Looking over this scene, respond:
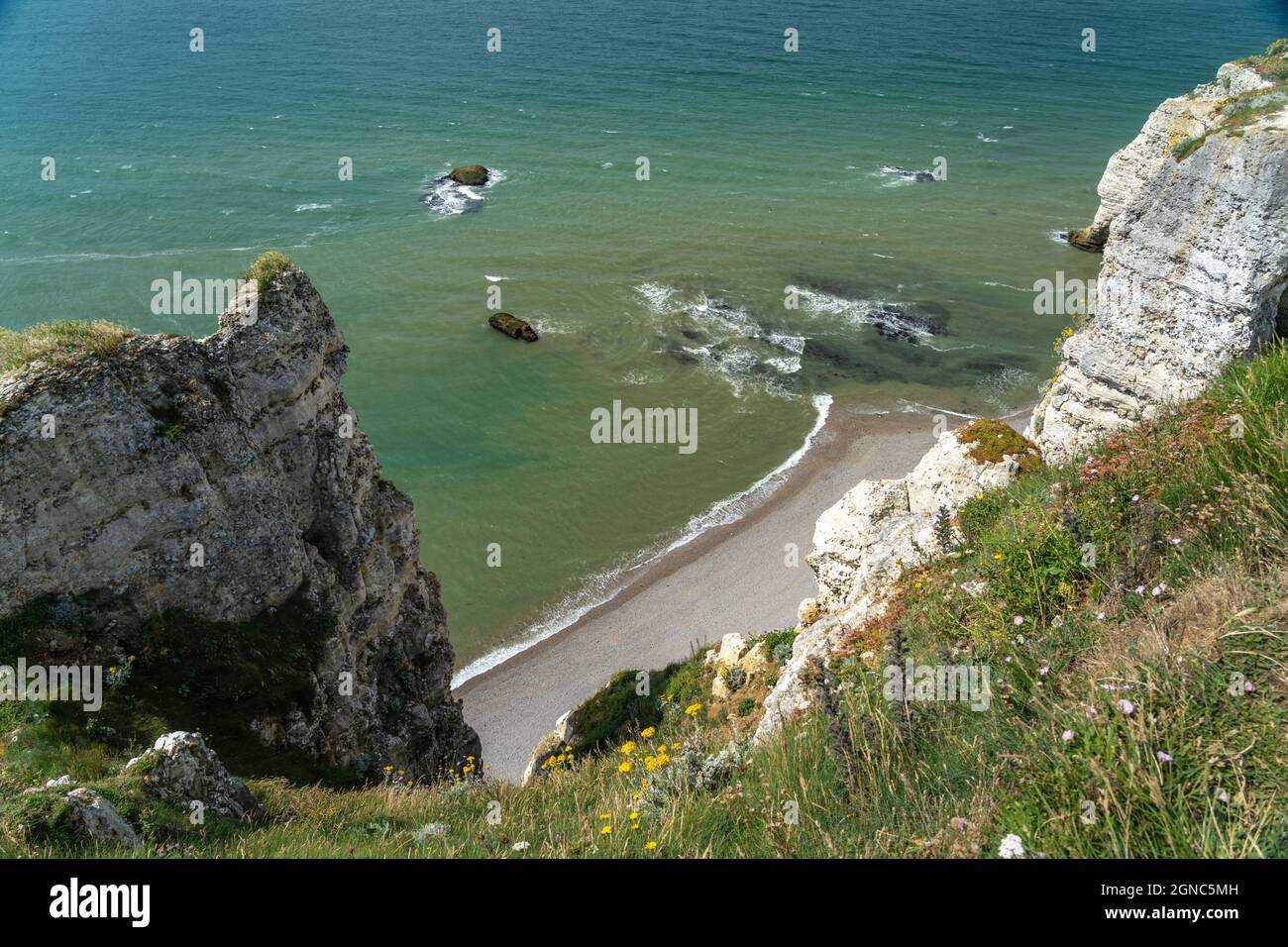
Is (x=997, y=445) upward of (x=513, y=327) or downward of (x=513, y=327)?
upward

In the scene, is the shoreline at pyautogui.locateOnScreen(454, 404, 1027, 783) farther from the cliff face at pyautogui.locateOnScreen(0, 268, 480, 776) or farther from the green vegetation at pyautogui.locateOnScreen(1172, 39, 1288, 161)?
the green vegetation at pyautogui.locateOnScreen(1172, 39, 1288, 161)

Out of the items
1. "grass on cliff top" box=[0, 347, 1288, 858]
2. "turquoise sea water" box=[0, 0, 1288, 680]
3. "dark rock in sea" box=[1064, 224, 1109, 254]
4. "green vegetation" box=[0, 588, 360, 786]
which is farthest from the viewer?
"dark rock in sea" box=[1064, 224, 1109, 254]

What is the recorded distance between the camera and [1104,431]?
15875mm

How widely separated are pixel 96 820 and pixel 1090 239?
64.4 m

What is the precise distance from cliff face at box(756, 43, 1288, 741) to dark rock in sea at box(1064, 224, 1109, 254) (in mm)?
41219

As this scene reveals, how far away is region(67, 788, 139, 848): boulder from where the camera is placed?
8516 millimetres

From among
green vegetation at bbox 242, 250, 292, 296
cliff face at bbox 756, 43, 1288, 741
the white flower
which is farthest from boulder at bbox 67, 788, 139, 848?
green vegetation at bbox 242, 250, 292, 296

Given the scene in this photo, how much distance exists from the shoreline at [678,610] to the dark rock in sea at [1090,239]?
3089 centimetres

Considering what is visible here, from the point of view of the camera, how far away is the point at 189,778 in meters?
10.7

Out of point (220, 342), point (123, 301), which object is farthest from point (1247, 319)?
point (123, 301)

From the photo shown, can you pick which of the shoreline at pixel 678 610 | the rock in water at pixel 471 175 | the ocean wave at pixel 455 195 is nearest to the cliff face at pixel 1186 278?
the shoreline at pixel 678 610

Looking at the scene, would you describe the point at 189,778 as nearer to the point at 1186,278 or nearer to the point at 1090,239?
the point at 1186,278

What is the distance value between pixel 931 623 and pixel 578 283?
45.0 meters

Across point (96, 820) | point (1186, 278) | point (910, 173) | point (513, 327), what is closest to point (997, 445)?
point (1186, 278)
